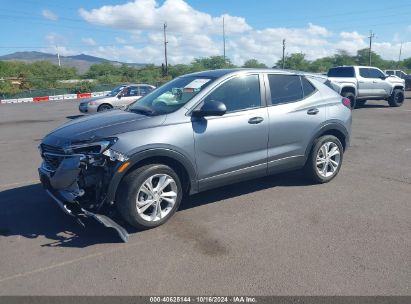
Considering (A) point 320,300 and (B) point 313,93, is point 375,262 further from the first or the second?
(B) point 313,93

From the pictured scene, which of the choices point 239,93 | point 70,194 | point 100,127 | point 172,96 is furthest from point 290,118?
point 70,194

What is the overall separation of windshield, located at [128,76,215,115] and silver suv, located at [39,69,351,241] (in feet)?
0.06

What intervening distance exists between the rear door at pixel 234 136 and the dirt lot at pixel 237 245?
1.59 ft

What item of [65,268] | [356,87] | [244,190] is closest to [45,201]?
[65,268]

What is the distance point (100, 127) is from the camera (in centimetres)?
398

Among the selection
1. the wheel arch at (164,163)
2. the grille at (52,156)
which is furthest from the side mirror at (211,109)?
the grille at (52,156)

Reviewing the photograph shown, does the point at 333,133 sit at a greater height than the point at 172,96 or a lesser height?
lesser

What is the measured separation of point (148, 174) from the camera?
3893 millimetres

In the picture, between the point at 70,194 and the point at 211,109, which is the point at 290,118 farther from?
the point at 70,194

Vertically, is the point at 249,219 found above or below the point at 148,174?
below

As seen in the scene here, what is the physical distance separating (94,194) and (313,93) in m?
3.49

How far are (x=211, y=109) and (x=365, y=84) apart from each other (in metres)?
14.2

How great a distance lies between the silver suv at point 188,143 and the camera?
377 centimetres

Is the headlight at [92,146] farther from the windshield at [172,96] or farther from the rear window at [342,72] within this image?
the rear window at [342,72]
